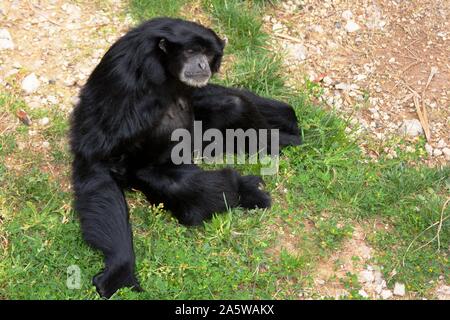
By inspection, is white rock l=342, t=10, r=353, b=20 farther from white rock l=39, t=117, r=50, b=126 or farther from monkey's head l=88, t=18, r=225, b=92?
white rock l=39, t=117, r=50, b=126

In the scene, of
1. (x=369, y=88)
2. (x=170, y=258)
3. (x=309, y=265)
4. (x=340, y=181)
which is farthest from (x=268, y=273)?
(x=369, y=88)

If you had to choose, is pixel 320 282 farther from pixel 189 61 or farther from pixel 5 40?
pixel 5 40

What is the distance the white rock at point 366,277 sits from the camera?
16.8 ft

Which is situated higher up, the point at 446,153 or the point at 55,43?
the point at 446,153

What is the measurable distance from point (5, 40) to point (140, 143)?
2.02m

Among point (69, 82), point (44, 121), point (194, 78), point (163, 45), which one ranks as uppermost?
point (163, 45)

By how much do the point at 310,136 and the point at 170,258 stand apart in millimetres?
1823

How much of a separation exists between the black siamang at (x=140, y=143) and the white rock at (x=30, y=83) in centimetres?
89

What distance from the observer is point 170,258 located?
5027 mm

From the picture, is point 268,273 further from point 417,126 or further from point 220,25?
point 220,25

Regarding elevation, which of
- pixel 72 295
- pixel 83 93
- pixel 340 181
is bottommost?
pixel 72 295

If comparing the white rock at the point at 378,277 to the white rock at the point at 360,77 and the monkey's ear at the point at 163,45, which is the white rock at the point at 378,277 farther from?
the monkey's ear at the point at 163,45

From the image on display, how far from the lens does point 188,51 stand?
16.8ft

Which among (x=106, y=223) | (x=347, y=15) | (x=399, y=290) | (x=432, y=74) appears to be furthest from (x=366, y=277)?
(x=347, y=15)
